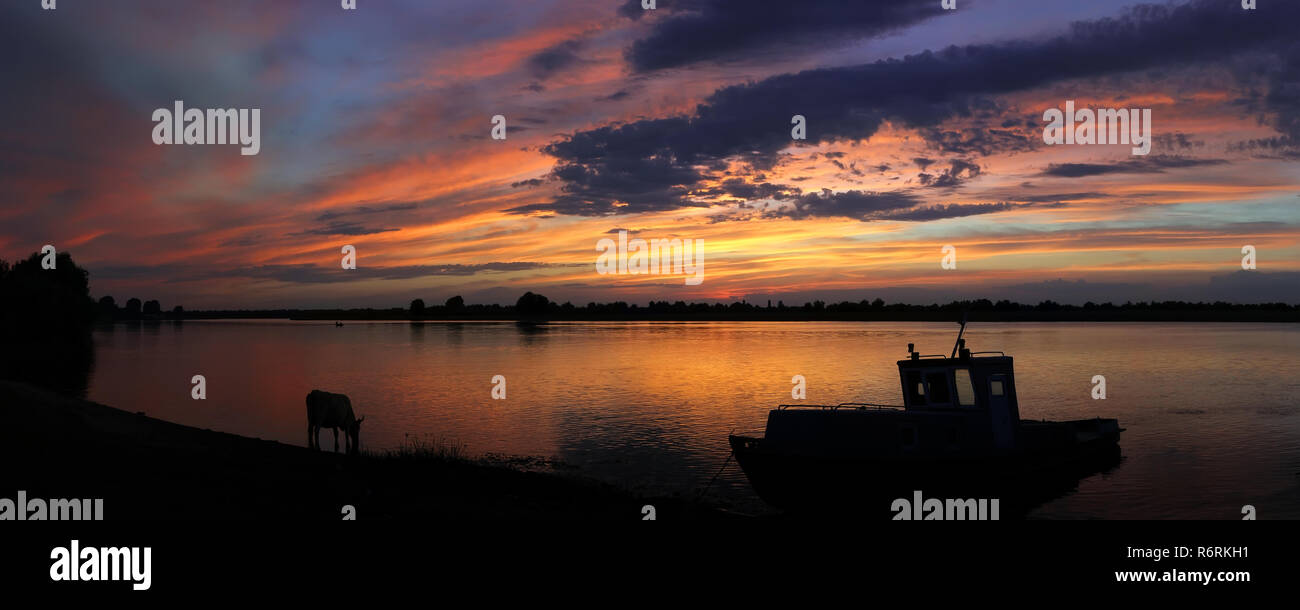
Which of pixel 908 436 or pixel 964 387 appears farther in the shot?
pixel 964 387

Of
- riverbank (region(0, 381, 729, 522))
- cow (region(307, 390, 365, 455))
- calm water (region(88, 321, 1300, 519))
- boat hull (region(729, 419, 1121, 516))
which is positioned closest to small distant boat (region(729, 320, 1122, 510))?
boat hull (region(729, 419, 1121, 516))

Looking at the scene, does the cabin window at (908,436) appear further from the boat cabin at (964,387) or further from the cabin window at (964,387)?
the cabin window at (964,387)

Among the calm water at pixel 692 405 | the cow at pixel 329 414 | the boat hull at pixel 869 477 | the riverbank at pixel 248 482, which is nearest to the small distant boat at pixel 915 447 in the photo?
the boat hull at pixel 869 477

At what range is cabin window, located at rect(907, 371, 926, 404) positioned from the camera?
80.5 ft

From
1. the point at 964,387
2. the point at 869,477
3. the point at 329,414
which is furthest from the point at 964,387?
the point at 329,414

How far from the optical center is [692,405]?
5003 centimetres

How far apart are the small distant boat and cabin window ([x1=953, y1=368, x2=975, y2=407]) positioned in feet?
0.10

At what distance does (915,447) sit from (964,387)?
2959 millimetres

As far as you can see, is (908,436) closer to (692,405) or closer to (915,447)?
(915,447)

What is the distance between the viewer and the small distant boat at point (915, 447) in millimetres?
21484

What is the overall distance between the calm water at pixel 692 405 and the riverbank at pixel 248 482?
5290 millimetres

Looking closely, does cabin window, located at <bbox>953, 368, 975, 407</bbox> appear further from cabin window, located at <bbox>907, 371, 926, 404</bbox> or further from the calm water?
the calm water
